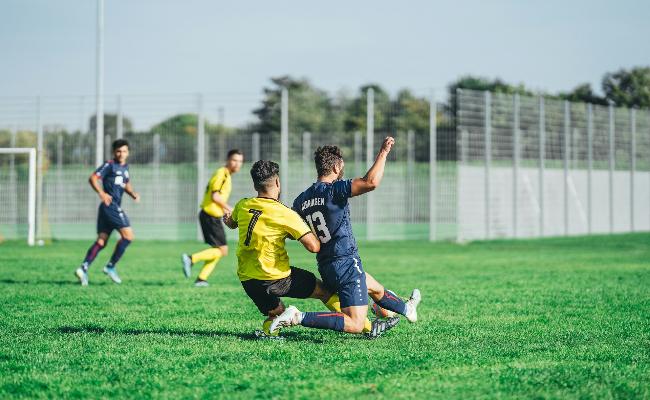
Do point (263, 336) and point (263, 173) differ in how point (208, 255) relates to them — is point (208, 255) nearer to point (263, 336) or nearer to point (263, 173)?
point (263, 336)

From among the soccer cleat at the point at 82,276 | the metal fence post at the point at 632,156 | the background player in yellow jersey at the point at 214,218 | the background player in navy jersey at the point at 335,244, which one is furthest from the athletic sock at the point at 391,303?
the metal fence post at the point at 632,156

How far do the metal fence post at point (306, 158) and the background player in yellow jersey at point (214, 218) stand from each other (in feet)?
47.6

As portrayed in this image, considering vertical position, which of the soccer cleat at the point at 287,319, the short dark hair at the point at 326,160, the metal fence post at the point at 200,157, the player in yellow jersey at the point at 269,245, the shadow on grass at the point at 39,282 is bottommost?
the shadow on grass at the point at 39,282

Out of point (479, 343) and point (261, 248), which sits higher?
point (261, 248)

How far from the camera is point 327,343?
25.2ft

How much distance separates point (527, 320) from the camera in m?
9.26

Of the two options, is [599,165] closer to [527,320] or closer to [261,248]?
[527,320]

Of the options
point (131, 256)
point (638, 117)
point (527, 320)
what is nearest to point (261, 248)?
point (527, 320)

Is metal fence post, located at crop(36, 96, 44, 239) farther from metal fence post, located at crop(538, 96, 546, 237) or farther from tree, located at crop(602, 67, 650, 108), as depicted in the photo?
tree, located at crop(602, 67, 650, 108)

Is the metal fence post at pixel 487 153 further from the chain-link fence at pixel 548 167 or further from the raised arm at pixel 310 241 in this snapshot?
the raised arm at pixel 310 241

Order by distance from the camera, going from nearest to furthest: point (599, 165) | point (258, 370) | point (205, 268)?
point (258, 370) < point (205, 268) < point (599, 165)

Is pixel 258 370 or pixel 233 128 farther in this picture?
pixel 233 128

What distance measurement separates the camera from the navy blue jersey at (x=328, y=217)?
767cm

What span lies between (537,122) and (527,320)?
2145 centimetres
